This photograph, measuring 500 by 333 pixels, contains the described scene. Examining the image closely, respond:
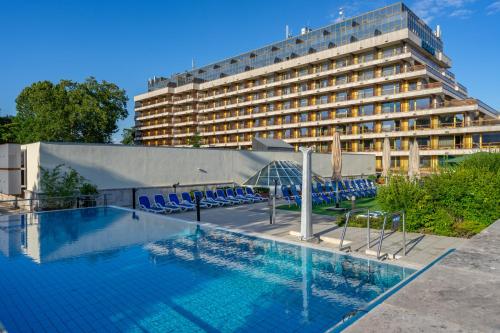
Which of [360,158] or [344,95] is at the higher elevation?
[344,95]

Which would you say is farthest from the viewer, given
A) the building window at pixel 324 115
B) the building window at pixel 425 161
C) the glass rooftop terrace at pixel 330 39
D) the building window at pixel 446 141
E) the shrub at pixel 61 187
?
the building window at pixel 324 115

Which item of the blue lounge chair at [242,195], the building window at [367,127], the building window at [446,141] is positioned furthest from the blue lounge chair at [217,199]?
the building window at [367,127]

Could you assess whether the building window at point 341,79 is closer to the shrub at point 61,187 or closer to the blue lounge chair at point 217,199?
the blue lounge chair at point 217,199

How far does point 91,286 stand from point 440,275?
608cm

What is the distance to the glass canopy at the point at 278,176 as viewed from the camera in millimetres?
22156

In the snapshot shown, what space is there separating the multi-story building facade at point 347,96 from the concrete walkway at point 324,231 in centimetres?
3070

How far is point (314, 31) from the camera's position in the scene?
54312mm

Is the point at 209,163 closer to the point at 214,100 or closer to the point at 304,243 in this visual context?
the point at 304,243

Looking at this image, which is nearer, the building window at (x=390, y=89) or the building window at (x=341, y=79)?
the building window at (x=390, y=89)

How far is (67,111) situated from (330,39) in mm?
38072

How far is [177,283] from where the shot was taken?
688cm

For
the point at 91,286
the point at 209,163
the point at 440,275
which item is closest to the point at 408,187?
the point at 440,275

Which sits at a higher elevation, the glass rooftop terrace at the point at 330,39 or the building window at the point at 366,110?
the glass rooftop terrace at the point at 330,39

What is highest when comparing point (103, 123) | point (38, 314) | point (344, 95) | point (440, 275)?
point (344, 95)
